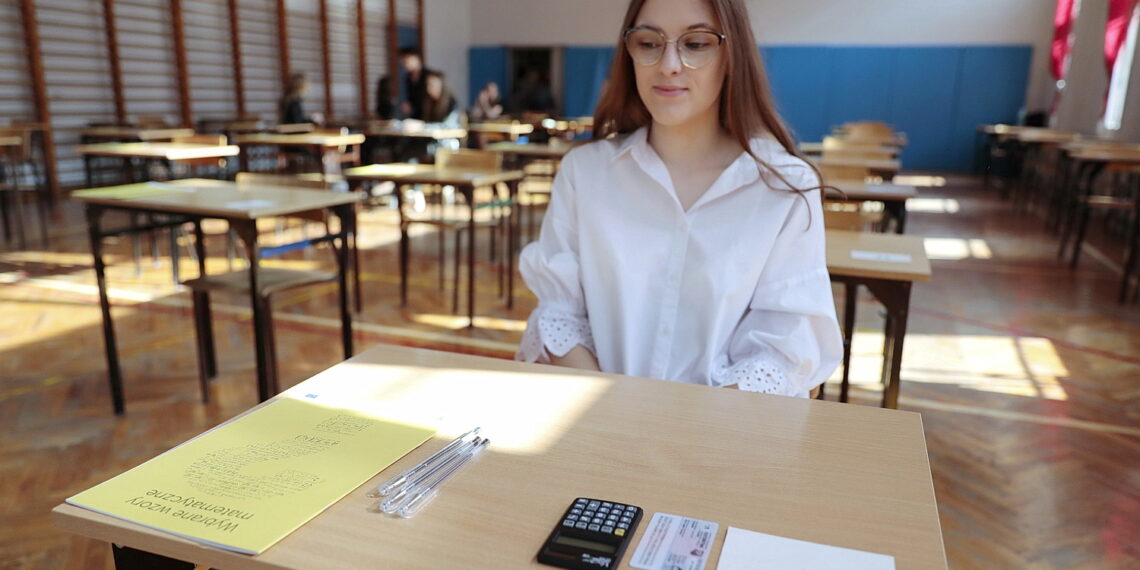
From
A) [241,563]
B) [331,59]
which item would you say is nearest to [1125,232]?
[241,563]

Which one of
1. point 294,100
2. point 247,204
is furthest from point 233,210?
point 294,100

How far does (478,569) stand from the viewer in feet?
2.13

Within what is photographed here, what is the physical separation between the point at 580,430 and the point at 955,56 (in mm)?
13918

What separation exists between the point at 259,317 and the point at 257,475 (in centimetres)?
194

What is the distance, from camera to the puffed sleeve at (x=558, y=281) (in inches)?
57.4

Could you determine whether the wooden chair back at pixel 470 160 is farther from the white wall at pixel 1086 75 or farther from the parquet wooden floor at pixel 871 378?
the white wall at pixel 1086 75

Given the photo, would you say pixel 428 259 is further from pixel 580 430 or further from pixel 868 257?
pixel 580 430

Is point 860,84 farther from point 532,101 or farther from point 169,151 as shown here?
point 169,151

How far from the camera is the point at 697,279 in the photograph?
1.38 metres

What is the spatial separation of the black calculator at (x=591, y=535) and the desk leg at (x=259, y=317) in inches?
80.9

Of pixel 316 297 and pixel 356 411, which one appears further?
pixel 316 297

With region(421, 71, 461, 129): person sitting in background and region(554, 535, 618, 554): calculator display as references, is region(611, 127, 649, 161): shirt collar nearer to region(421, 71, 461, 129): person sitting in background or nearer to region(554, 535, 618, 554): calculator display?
region(554, 535, 618, 554): calculator display

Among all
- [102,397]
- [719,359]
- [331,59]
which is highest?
[331,59]

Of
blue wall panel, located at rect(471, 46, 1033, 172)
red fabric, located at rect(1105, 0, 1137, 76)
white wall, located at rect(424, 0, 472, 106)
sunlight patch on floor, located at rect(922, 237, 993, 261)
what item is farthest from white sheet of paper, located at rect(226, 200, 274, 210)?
white wall, located at rect(424, 0, 472, 106)
